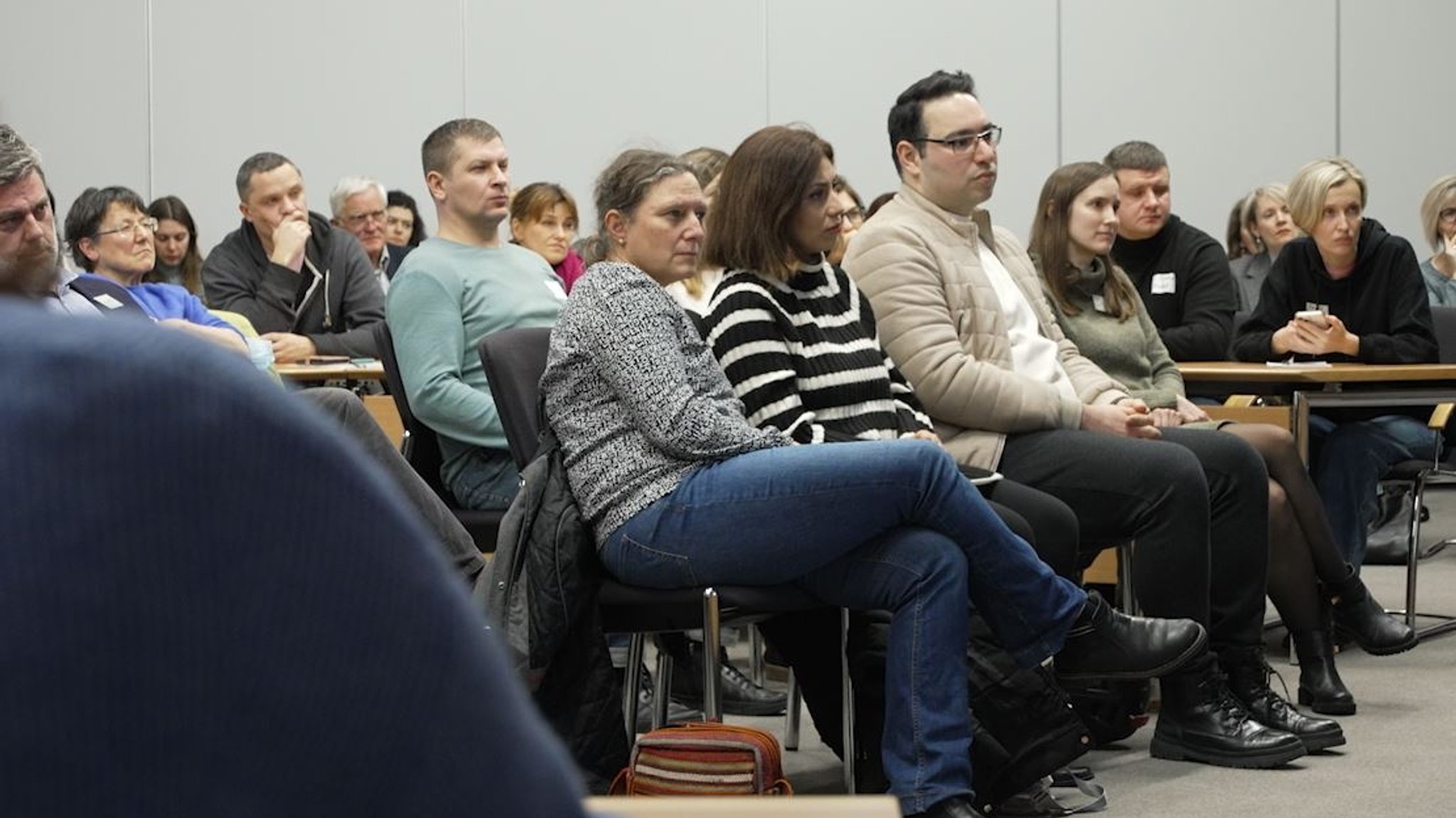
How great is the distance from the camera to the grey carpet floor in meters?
3.02

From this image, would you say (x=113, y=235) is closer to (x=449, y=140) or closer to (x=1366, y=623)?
(x=449, y=140)

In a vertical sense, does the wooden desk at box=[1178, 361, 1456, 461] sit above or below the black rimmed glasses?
below

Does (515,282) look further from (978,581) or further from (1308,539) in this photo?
(1308,539)

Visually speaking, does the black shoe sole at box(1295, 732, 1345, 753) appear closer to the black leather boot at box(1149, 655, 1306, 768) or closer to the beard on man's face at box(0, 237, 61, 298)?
the black leather boot at box(1149, 655, 1306, 768)

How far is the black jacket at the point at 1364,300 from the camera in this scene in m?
4.67

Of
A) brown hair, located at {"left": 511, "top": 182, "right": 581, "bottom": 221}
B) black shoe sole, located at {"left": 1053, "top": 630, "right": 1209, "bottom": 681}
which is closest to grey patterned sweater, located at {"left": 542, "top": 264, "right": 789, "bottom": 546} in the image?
black shoe sole, located at {"left": 1053, "top": 630, "right": 1209, "bottom": 681}

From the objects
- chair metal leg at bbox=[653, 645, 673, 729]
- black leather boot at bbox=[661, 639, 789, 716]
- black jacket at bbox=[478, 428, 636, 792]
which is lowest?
black leather boot at bbox=[661, 639, 789, 716]

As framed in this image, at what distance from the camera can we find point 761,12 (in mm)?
8227

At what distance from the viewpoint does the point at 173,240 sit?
22.1ft

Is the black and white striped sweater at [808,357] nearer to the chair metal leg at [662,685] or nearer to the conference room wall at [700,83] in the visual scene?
the chair metal leg at [662,685]

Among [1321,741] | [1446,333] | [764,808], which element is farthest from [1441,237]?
[764,808]

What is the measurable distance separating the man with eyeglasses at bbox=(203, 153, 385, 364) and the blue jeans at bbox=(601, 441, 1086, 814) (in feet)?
8.54

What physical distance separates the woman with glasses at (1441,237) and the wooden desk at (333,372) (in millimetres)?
3937

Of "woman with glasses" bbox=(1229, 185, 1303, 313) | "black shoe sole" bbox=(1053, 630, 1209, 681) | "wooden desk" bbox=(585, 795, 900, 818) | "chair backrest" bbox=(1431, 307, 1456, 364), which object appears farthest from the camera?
"woman with glasses" bbox=(1229, 185, 1303, 313)
